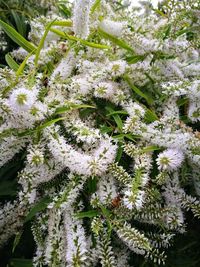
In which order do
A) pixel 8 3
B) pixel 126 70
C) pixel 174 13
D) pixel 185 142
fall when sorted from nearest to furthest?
pixel 185 142 → pixel 126 70 → pixel 174 13 → pixel 8 3

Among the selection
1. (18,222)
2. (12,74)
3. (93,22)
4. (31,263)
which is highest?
(93,22)

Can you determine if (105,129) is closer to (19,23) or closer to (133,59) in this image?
(133,59)

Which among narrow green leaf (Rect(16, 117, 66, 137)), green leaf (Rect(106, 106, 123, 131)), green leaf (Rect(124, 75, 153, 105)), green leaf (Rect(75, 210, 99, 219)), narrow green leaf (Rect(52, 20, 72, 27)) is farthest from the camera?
narrow green leaf (Rect(52, 20, 72, 27))

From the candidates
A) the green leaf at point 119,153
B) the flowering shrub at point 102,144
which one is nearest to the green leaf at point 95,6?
the flowering shrub at point 102,144

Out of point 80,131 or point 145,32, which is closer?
point 80,131

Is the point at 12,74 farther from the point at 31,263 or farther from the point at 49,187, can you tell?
the point at 31,263

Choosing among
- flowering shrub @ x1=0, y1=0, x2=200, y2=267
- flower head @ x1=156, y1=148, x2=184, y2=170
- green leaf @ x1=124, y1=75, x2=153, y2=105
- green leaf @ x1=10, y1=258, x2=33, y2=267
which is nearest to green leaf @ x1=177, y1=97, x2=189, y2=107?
flowering shrub @ x1=0, y1=0, x2=200, y2=267

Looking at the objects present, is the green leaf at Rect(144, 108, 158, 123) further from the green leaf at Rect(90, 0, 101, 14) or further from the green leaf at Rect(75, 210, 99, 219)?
the green leaf at Rect(90, 0, 101, 14)

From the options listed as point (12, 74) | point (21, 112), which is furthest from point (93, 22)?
point (21, 112)
